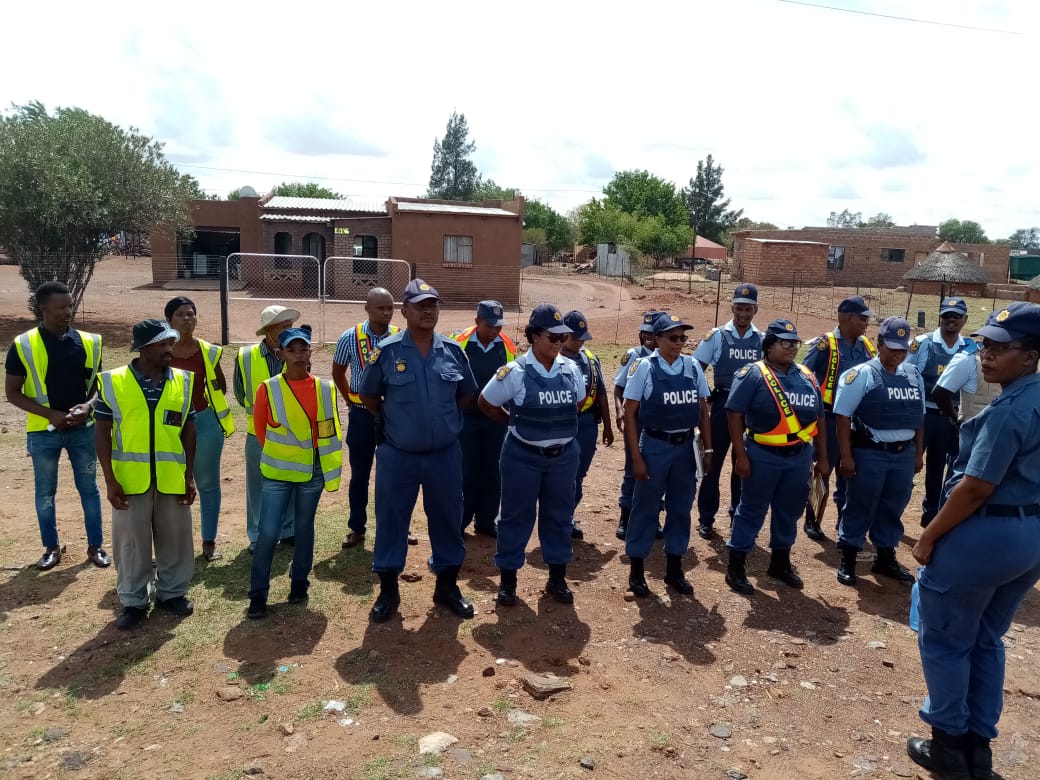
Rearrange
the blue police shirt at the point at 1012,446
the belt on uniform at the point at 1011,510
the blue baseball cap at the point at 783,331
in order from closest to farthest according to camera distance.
A: the blue police shirt at the point at 1012,446, the belt on uniform at the point at 1011,510, the blue baseball cap at the point at 783,331

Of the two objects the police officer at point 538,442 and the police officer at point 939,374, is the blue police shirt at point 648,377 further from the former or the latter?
the police officer at point 939,374

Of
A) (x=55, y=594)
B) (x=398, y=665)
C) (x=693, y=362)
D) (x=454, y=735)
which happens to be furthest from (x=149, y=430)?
(x=693, y=362)

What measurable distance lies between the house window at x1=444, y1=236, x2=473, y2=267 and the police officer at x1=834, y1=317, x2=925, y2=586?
2374 cm

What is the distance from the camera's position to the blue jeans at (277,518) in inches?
177

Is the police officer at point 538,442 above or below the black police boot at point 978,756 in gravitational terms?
above

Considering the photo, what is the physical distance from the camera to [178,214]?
20.1 meters

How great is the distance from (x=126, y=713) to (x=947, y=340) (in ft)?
21.5

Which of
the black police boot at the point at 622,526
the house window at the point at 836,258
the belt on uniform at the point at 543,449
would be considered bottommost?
the black police boot at the point at 622,526

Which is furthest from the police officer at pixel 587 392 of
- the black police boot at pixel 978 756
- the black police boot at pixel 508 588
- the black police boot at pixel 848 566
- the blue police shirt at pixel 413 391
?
the black police boot at pixel 978 756

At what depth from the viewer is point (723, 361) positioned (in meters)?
6.37

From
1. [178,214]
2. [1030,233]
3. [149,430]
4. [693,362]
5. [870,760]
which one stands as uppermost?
[1030,233]

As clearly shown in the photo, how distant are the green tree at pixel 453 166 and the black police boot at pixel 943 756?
73.4m

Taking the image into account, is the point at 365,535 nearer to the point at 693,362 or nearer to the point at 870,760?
the point at 693,362

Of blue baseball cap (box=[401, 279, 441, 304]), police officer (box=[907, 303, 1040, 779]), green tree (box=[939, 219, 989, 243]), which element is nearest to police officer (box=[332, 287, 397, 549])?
blue baseball cap (box=[401, 279, 441, 304])
